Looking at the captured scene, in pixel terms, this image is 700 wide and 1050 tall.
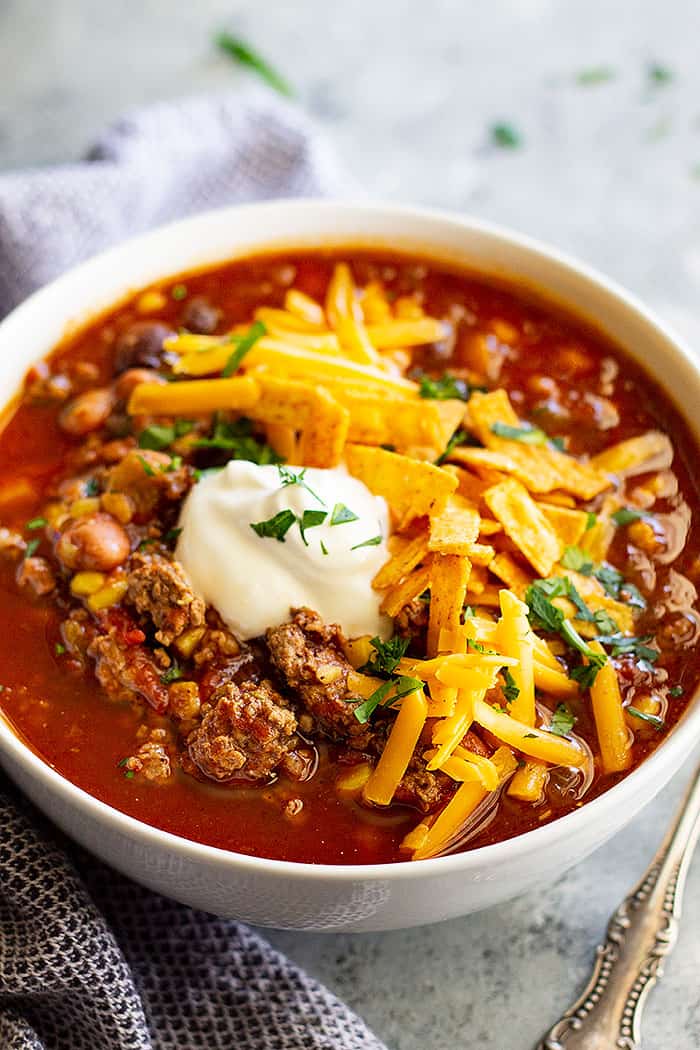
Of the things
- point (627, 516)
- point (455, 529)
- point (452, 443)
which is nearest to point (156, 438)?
point (452, 443)

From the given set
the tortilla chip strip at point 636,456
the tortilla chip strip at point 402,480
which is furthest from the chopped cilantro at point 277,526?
the tortilla chip strip at point 636,456

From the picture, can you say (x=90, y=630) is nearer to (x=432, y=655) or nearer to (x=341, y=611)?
(x=341, y=611)

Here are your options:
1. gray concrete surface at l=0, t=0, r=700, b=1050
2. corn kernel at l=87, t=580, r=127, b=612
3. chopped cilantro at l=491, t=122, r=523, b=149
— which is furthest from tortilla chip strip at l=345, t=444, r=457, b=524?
chopped cilantro at l=491, t=122, r=523, b=149

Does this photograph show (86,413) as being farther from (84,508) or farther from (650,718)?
(650,718)

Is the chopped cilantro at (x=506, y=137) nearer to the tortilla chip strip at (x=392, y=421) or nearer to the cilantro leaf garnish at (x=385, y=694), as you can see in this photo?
the tortilla chip strip at (x=392, y=421)

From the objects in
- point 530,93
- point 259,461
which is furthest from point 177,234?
point 530,93

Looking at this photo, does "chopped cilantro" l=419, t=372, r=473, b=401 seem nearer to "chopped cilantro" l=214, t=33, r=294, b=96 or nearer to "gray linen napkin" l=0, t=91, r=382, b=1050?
"gray linen napkin" l=0, t=91, r=382, b=1050

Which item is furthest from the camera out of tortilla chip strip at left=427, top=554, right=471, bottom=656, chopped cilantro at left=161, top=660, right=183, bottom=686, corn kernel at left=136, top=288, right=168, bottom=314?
corn kernel at left=136, top=288, right=168, bottom=314
